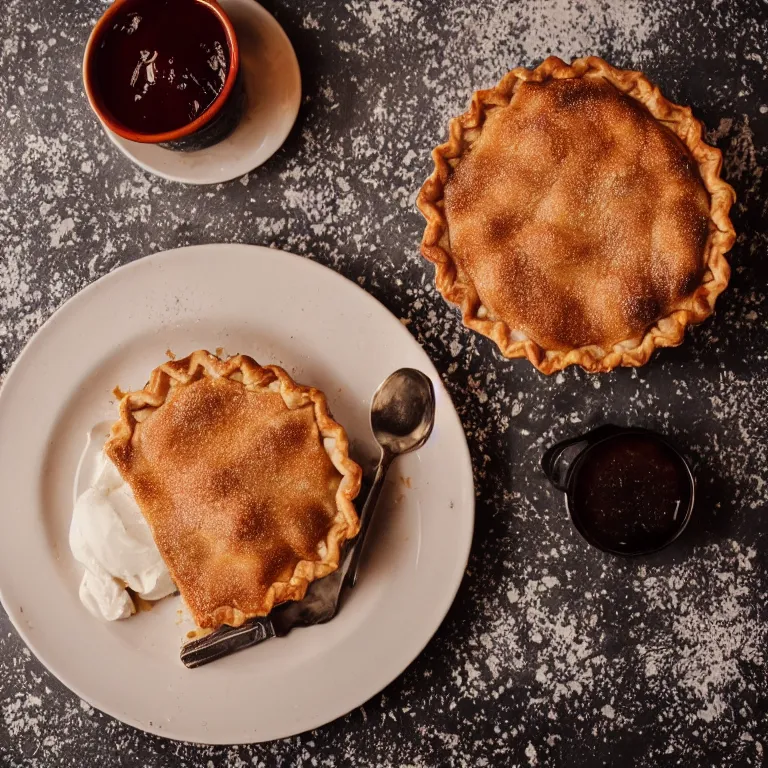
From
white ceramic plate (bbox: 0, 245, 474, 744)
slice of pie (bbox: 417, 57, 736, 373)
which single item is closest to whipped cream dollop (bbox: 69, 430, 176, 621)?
white ceramic plate (bbox: 0, 245, 474, 744)

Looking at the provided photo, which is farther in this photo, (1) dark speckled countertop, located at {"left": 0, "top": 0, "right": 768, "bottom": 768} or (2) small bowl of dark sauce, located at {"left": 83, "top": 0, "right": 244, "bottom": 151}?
(1) dark speckled countertop, located at {"left": 0, "top": 0, "right": 768, "bottom": 768}

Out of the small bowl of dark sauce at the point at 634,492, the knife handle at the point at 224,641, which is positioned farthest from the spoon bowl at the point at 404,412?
the knife handle at the point at 224,641

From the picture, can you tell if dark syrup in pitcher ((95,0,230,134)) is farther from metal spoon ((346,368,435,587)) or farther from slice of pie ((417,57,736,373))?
metal spoon ((346,368,435,587))

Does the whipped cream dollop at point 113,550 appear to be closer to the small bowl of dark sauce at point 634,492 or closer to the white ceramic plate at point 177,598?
the white ceramic plate at point 177,598

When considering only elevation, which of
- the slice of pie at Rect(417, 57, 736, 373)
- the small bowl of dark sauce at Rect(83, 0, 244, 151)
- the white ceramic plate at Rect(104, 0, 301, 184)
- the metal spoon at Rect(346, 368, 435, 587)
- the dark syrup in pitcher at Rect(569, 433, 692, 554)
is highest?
the small bowl of dark sauce at Rect(83, 0, 244, 151)

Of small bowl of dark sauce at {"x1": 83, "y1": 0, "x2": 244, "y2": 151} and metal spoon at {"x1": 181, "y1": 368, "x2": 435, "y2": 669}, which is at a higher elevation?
small bowl of dark sauce at {"x1": 83, "y1": 0, "x2": 244, "y2": 151}

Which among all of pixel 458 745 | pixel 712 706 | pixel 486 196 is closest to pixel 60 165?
pixel 486 196

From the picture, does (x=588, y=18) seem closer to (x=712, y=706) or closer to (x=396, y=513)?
(x=396, y=513)

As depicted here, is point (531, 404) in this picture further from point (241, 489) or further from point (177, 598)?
point (177, 598)
